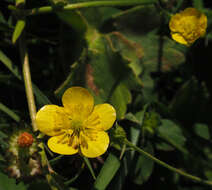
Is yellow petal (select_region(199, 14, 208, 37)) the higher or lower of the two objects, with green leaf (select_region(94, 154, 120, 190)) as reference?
higher

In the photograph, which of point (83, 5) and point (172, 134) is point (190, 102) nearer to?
point (172, 134)

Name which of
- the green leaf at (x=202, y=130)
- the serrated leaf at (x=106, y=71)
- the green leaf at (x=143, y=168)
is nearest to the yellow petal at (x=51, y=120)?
the serrated leaf at (x=106, y=71)

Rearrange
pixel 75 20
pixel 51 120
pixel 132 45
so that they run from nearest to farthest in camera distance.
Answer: pixel 51 120 → pixel 75 20 → pixel 132 45

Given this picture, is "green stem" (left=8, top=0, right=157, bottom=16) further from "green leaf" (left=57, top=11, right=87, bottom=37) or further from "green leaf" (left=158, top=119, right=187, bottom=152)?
"green leaf" (left=158, top=119, right=187, bottom=152)

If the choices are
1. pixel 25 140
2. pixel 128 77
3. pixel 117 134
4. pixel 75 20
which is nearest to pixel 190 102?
pixel 128 77

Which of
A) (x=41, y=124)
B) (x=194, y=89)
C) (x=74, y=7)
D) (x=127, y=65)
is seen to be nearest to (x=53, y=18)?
(x=74, y=7)

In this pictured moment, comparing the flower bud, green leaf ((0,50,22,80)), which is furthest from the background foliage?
A: the flower bud
